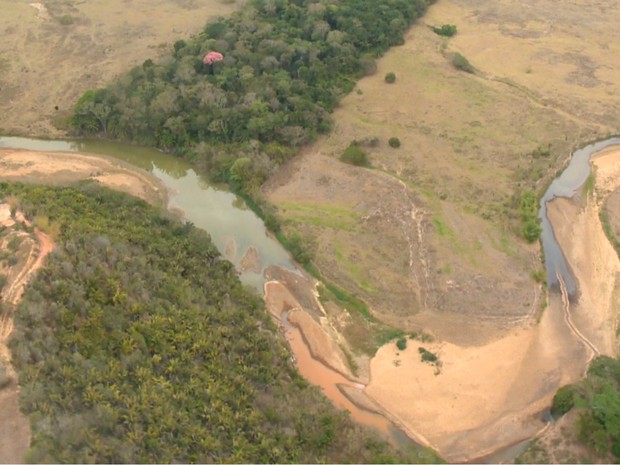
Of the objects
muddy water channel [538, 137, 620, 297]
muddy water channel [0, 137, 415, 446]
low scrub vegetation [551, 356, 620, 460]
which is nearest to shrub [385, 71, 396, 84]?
muddy water channel [538, 137, 620, 297]

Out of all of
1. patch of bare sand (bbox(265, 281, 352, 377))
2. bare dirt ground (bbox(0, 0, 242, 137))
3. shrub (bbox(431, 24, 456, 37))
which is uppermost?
shrub (bbox(431, 24, 456, 37))

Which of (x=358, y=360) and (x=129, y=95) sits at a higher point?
(x=129, y=95)

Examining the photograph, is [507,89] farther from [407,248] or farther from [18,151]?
[18,151]

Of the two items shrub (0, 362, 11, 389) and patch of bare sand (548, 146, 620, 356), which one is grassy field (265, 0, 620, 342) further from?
shrub (0, 362, 11, 389)

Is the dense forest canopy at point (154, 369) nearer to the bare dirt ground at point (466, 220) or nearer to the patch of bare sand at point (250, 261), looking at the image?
the patch of bare sand at point (250, 261)

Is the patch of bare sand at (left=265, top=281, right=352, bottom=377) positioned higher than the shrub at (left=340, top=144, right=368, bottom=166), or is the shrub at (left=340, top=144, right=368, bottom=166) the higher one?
the shrub at (left=340, top=144, right=368, bottom=166)

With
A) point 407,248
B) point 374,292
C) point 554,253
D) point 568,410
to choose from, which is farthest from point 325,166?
point 568,410
